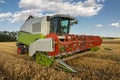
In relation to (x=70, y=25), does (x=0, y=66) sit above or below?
below

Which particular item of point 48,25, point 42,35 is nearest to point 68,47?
point 42,35

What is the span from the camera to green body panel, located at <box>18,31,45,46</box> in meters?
8.32

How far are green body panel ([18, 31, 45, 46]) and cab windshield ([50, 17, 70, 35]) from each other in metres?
0.92

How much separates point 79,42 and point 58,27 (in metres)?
2.33

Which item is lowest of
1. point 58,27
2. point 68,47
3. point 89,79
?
point 89,79

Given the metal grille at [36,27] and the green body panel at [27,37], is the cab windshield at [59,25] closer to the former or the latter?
the metal grille at [36,27]

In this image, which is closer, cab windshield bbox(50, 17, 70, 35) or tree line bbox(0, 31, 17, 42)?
cab windshield bbox(50, 17, 70, 35)

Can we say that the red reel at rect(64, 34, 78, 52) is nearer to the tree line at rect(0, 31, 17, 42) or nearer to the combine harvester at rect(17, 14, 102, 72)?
the combine harvester at rect(17, 14, 102, 72)

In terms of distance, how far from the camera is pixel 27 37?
9.46 meters

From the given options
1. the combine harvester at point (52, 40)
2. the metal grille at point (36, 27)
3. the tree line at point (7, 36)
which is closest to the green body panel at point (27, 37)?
the combine harvester at point (52, 40)

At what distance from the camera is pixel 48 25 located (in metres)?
8.71

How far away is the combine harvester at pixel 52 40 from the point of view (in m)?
5.89

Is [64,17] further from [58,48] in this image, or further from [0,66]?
[0,66]

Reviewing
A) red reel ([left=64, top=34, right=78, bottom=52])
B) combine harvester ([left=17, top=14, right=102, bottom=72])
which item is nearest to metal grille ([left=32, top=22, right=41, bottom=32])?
combine harvester ([left=17, top=14, right=102, bottom=72])
